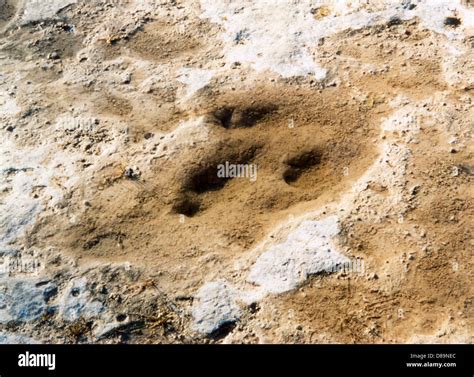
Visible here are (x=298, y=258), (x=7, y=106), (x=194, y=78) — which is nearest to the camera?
(x=298, y=258)

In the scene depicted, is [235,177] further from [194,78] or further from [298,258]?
[194,78]

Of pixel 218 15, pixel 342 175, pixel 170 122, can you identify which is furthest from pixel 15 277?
pixel 218 15

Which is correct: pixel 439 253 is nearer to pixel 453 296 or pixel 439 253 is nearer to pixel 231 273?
pixel 453 296

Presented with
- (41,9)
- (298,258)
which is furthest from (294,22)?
(298,258)

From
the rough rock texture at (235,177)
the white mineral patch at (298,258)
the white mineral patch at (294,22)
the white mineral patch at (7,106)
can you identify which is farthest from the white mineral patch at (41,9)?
the white mineral patch at (298,258)

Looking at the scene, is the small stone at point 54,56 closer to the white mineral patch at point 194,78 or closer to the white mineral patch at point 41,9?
the white mineral patch at point 41,9

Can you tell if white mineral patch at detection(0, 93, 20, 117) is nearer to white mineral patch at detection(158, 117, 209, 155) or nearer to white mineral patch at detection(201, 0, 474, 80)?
white mineral patch at detection(158, 117, 209, 155)
